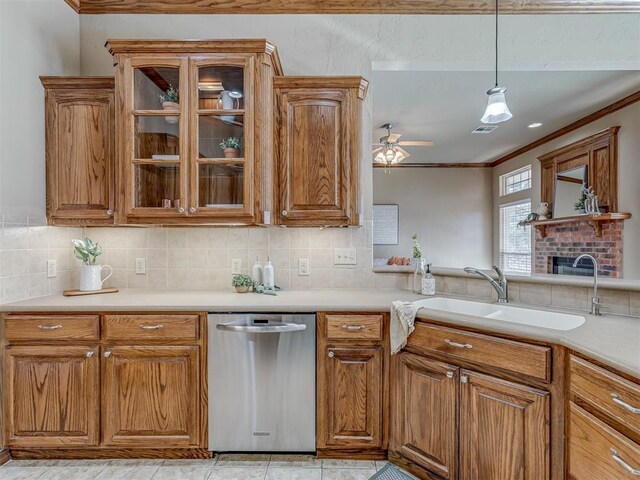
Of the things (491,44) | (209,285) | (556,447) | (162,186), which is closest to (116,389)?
(209,285)

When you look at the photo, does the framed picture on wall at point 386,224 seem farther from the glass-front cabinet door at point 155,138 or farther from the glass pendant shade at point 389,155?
the glass-front cabinet door at point 155,138

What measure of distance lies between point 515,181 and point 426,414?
5743 mm

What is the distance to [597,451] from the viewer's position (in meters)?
1.12

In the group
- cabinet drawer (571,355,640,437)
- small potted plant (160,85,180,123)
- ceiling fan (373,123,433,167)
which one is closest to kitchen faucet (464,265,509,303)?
cabinet drawer (571,355,640,437)

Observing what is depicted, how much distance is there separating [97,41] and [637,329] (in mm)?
3638

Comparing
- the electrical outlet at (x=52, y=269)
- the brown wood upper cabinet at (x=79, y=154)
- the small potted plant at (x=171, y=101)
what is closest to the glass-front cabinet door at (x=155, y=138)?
the small potted plant at (x=171, y=101)

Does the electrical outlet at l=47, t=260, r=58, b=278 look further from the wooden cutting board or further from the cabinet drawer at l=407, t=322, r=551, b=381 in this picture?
the cabinet drawer at l=407, t=322, r=551, b=381

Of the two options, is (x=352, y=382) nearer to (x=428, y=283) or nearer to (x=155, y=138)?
(x=428, y=283)

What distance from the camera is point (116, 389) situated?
74.1 inches

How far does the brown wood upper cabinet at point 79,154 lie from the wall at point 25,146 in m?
0.06

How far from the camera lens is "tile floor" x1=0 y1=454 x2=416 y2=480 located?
1.82 m

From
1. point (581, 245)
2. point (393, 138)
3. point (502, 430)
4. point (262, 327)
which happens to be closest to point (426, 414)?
point (502, 430)

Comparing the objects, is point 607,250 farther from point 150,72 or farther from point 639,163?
point 150,72

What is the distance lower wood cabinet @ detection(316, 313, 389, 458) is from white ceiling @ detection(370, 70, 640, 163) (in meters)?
1.76
